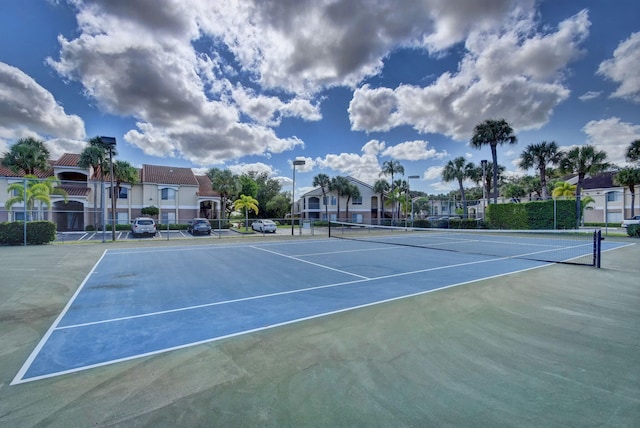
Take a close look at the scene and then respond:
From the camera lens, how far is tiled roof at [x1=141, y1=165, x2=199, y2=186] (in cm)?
3804

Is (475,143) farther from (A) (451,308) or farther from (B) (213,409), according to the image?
(B) (213,409)

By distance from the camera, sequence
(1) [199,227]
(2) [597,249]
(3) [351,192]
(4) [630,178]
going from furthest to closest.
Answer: (3) [351,192]
(4) [630,178]
(1) [199,227]
(2) [597,249]

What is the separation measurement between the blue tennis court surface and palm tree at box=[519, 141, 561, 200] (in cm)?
3188

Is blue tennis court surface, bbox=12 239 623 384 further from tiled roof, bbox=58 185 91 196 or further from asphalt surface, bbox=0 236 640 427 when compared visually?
tiled roof, bbox=58 185 91 196

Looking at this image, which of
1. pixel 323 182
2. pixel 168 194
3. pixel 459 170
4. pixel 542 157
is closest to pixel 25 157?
pixel 168 194

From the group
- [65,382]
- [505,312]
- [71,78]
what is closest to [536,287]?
[505,312]

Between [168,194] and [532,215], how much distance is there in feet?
142

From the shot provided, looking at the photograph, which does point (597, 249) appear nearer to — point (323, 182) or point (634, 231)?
point (634, 231)

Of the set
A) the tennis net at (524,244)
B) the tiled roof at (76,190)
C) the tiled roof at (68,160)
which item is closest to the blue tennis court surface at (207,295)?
the tennis net at (524,244)

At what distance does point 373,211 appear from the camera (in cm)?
5688

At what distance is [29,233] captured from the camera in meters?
18.1

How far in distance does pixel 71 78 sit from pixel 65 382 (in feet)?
80.7

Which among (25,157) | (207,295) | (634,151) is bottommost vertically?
(207,295)

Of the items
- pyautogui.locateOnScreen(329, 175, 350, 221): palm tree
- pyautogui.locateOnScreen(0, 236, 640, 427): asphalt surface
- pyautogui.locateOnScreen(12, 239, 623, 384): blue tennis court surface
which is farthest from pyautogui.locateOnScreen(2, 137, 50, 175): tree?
pyautogui.locateOnScreen(329, 175, 350, 221): palm tree
